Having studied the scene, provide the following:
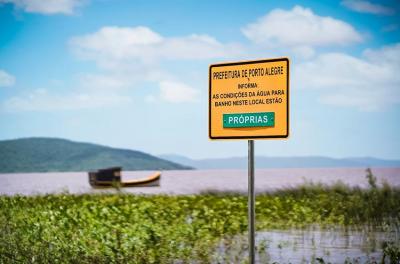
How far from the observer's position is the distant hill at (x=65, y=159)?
175125 millimetres

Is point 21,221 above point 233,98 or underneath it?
underneath

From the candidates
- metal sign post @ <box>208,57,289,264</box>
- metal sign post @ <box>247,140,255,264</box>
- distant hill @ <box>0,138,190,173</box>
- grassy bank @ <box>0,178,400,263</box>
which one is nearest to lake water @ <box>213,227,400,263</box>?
grassy bank @ <box>0,178,400,263</box>

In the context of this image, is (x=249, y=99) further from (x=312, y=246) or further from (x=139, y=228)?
(x=312, y=246)

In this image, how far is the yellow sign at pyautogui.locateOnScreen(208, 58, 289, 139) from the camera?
7.00m

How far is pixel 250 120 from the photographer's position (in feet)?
23.3

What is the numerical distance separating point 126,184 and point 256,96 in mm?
54408

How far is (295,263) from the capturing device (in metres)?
10.2

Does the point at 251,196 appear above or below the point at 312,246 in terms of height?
above

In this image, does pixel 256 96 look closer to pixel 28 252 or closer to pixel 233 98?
pixel 233 98

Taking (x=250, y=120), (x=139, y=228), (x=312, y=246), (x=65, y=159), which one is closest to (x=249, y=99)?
(x=250, y=120)

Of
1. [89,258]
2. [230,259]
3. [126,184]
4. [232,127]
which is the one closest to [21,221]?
[89,258]

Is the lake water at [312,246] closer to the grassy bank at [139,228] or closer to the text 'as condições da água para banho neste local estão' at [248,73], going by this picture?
the grassy bank at [139,228]

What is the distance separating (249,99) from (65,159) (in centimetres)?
19263

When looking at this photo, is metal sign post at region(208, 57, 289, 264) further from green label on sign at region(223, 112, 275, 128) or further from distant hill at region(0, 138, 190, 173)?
distant hill at region(0, 138, 190, 173)
